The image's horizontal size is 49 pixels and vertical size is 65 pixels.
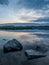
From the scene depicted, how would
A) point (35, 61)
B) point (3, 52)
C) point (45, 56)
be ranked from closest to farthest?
point (35, 61)
point (45, 56)
point (3, 52)

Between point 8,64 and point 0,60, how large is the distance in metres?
0.74

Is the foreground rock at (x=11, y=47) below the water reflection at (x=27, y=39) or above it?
above

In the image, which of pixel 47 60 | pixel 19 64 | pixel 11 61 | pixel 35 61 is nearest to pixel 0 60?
pixel 11 61

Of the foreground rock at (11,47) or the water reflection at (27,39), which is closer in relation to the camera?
the foreground rock at (11,47)

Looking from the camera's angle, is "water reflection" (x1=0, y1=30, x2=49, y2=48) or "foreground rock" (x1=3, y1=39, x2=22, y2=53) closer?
"foreground rock" (x1=3, y1=39, x2=22, y2=53)

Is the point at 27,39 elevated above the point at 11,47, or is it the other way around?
the point at 11,47

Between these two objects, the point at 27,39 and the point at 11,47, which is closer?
the point at 11,47

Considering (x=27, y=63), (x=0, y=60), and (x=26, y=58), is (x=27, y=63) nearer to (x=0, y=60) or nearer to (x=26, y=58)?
(x=26, y=58)

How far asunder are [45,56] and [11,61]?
1778mm

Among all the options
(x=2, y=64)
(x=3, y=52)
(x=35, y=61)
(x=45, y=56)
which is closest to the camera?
(x=2, y=64)

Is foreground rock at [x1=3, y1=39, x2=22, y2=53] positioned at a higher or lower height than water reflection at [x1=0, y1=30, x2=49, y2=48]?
higher

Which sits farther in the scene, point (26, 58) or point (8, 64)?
point (26, 58)

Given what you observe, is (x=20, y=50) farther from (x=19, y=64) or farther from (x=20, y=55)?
(x=19, y=64)

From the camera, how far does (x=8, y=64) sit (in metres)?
7.08
